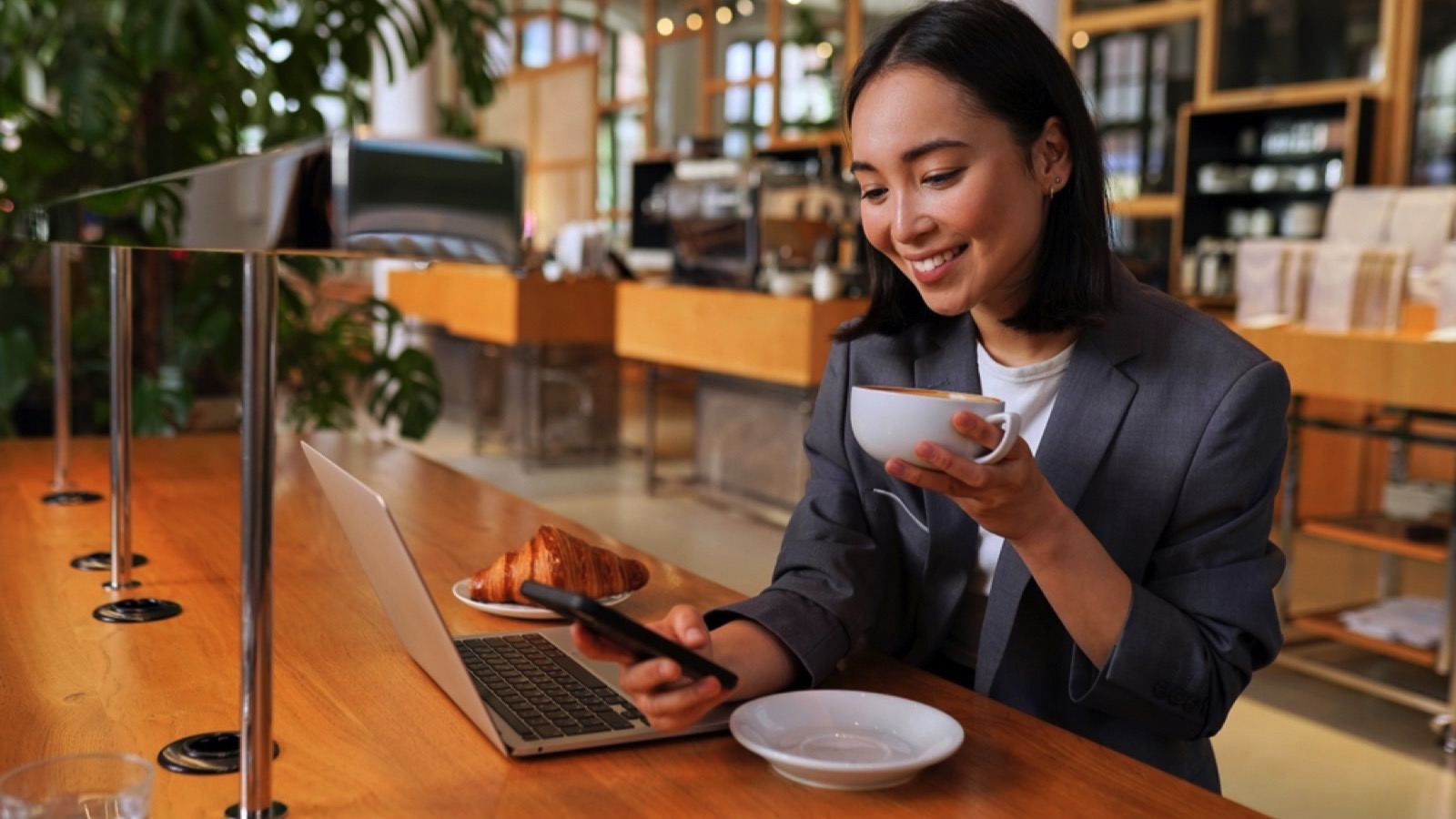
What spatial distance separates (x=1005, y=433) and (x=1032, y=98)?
42cm

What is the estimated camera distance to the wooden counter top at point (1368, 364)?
319 cm

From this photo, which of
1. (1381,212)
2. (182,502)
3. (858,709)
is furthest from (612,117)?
(858,709)

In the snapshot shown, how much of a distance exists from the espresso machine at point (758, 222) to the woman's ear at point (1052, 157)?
12.7ft

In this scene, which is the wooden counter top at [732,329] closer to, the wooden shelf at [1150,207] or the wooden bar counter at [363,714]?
the wooden shelf at [1150,207]

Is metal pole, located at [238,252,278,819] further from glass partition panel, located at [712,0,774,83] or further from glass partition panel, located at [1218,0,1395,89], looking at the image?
glass partition panel, located at [712,0,774,83]

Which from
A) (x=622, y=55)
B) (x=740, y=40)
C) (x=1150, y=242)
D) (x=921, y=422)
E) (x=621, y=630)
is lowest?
(x=621, y=630)

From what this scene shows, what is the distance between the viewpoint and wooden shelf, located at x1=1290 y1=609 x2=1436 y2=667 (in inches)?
130

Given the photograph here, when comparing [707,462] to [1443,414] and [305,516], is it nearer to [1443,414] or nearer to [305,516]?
[1443,414]

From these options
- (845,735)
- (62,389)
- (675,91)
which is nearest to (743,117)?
(675,91)

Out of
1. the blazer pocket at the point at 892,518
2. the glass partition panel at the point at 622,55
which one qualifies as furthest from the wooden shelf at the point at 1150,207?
the blazer pocket at the point at 892,518

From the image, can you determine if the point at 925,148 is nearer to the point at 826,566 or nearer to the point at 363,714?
the point at 826,566

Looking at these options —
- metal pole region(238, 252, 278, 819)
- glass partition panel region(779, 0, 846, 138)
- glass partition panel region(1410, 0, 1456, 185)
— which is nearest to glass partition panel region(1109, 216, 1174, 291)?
glass partition panel region(1410, 0, 1456, 185)

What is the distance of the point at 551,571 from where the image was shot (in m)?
1.18

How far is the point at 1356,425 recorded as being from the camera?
3502mm
